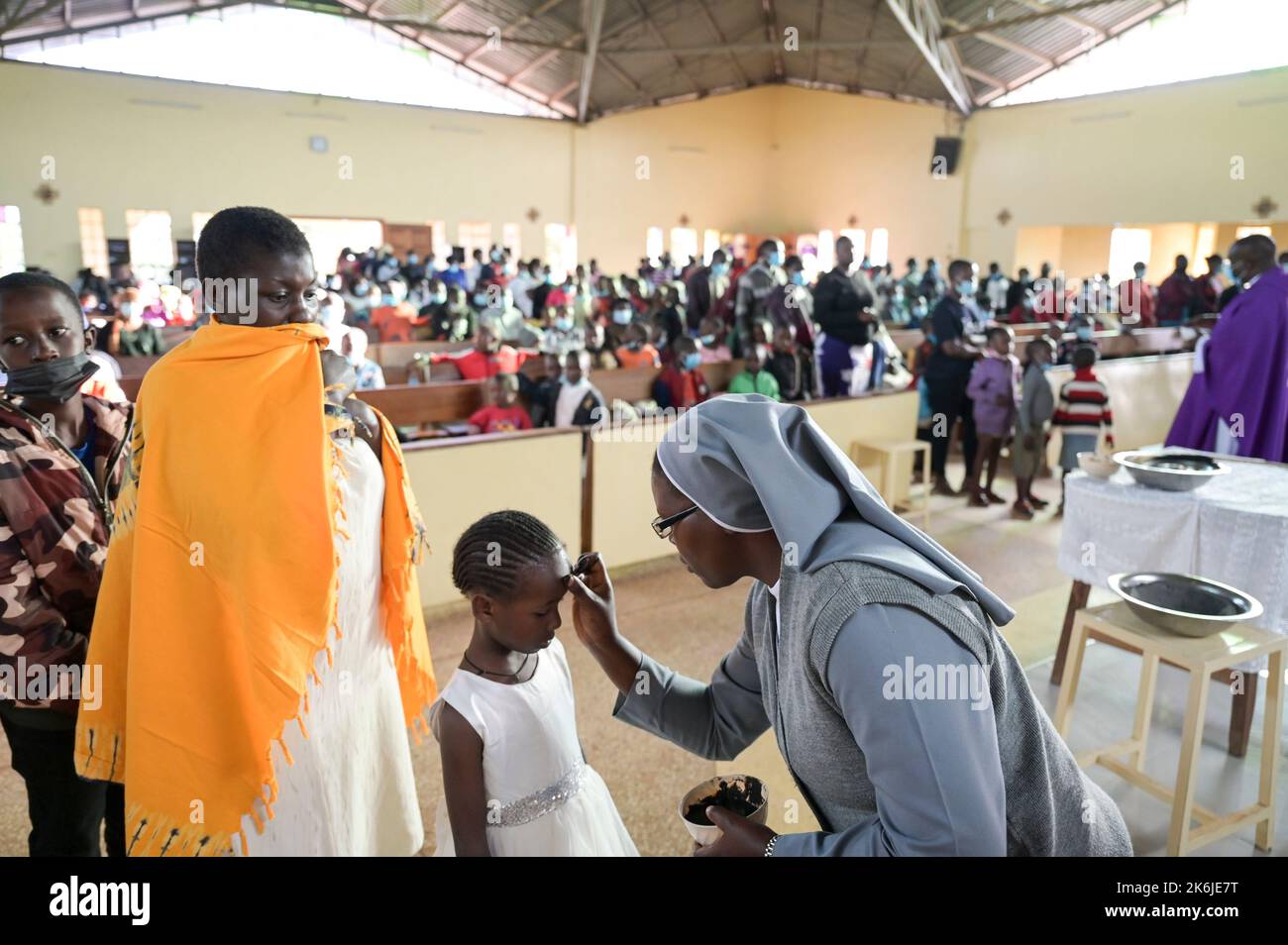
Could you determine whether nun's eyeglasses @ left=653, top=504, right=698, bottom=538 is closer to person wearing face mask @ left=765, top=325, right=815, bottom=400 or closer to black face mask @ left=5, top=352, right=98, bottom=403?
black face mask @ left=5, top=352, right=98, bottom=403

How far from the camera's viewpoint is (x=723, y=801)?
51.3 inches

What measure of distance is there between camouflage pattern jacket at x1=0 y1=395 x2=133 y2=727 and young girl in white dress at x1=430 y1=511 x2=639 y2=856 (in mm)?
711

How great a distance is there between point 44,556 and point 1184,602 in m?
2.81

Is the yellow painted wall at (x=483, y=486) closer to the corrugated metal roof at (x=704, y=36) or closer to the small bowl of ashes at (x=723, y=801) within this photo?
the small bowl of ashes at (x=723, y=801)

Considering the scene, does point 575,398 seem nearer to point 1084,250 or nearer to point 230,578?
point 230,578

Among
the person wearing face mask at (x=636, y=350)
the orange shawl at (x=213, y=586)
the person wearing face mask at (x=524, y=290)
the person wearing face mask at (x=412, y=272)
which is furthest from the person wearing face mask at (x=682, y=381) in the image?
the person wearing face mask at (x=412, y=272)

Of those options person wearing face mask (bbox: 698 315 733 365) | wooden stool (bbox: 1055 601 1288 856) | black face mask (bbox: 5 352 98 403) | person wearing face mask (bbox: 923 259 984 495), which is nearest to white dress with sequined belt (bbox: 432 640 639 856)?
black face mask (bbox: 5 352 98 403)

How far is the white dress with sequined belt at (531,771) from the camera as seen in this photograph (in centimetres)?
148

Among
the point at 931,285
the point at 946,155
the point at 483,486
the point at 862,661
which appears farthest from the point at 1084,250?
the point at 862,661

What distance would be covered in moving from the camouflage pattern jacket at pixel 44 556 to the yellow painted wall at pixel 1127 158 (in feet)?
50.3

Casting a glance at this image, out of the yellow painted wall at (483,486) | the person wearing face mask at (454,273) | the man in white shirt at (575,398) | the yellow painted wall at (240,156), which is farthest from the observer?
the yellow painted wall at (240,156)

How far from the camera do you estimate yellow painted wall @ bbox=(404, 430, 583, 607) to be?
3807mm

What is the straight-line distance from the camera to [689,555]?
1.15m

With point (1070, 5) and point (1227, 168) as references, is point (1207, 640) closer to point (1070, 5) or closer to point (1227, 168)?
point (1070, 5)
